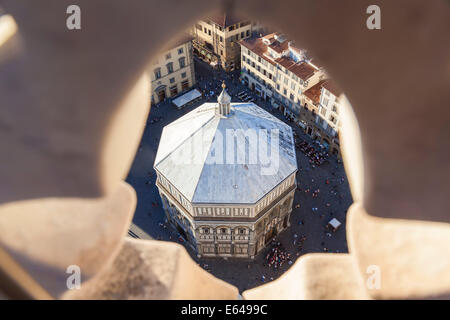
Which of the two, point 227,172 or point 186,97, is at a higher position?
→ point 227,172

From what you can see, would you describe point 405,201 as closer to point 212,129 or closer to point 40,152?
point 40,152

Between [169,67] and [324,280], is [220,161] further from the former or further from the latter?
[169,67]

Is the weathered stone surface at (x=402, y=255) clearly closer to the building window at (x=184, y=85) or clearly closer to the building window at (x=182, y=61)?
the building window at (x=182, y=61)

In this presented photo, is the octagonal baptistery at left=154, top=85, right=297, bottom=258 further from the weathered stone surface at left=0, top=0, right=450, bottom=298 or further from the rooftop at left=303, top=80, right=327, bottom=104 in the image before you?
the weathered stone surface at left=0, top=0, right=450, bottom=298

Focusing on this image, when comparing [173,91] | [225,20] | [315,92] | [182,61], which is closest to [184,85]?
[173,91]

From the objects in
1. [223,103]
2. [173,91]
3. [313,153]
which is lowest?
[313,153]

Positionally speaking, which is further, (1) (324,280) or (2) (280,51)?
(2) (280,51)

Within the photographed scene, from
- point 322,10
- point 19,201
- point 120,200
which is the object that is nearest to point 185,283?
point 120,200
